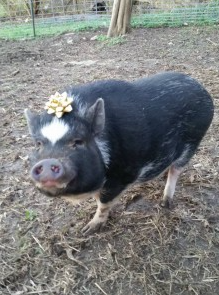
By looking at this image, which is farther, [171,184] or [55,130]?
[171,184]

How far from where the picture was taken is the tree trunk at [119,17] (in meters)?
7.33

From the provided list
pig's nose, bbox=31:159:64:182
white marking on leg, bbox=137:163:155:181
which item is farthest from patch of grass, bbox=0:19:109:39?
pig's nose, bbox=31:159:64:182

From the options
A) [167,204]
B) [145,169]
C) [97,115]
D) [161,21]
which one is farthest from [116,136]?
[161,21]

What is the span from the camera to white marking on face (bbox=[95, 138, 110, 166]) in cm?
202

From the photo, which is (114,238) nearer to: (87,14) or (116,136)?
(116,136)

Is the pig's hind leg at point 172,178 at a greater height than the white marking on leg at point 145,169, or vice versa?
the white marking on leg at point 145,169

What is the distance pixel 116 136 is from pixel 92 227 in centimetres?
73

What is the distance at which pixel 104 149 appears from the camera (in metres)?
2.05

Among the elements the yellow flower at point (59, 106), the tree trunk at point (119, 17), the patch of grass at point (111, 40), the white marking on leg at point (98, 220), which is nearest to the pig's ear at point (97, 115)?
the yellow flower at point (59, 106)

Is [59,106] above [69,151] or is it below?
above

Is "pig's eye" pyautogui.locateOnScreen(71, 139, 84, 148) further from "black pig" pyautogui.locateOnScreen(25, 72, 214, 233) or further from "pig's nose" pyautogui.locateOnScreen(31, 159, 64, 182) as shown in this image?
"pig's nose" pyautogui.locateOnScreen(31, 159, 64, 182)

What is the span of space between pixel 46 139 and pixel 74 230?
0.94m

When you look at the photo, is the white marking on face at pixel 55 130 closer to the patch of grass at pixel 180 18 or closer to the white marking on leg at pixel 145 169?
the white marking on leg at pixel 145 169

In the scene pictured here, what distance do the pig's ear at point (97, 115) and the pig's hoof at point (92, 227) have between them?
0.83 metres
